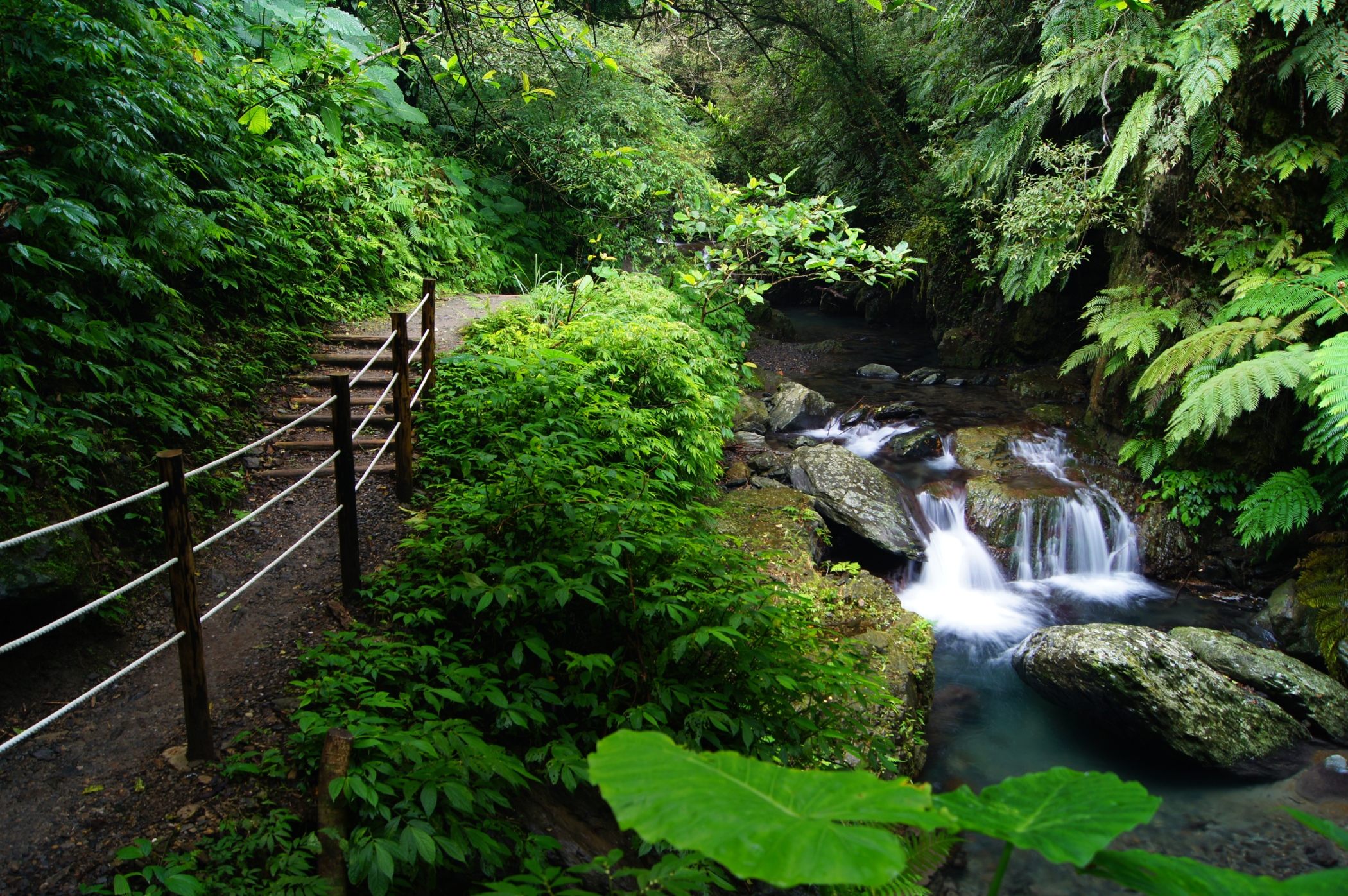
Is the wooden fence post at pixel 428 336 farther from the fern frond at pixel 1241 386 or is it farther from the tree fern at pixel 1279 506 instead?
the tree fern at pixel 1279 506

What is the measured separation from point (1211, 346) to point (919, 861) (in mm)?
6235

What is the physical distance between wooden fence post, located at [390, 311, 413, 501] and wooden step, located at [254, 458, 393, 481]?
0.32 m

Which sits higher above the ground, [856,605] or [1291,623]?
[856,605]

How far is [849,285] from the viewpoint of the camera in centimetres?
1600

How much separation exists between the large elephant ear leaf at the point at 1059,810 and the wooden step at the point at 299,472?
15.3 ft

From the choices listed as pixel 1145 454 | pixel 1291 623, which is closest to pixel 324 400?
pixel 1145 454

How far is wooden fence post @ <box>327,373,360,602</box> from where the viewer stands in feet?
11.9

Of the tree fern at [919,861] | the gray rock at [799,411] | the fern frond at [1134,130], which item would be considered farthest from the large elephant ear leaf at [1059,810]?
the gray rock at [799,411]

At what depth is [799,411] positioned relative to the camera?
960 cm

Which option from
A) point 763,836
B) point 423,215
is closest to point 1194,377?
point 763,836

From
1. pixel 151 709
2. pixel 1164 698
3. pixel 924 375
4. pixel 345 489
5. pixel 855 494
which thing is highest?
pixel 924 375

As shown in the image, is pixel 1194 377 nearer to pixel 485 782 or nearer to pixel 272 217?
pixel 485 782

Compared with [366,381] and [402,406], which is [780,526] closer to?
[402,406]

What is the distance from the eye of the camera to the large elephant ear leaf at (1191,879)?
2.47 feet
